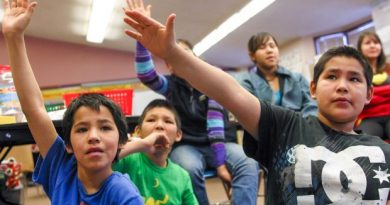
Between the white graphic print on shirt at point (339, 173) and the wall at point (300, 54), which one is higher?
the wall at point (300, 54)

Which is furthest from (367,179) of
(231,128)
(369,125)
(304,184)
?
(369,125)

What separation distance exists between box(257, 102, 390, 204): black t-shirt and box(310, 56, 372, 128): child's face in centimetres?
5

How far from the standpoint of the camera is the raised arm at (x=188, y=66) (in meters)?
0.86

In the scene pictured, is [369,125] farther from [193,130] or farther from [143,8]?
[143,8]

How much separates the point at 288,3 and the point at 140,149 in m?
5.13

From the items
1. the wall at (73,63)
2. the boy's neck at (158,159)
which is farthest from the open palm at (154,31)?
the wall at (73,63)

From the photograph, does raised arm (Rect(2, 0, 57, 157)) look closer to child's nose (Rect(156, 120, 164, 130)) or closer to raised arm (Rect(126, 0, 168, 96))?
child's nose (Rect(156, 120, 164, 130))

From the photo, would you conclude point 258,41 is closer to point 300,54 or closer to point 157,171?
point 157,171

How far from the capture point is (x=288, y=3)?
5.84 metres

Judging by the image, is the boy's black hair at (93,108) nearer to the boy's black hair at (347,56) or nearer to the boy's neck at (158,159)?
the boy's neck at (158,159)

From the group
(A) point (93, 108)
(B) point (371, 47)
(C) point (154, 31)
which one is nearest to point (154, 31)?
(C) point (154, 31)

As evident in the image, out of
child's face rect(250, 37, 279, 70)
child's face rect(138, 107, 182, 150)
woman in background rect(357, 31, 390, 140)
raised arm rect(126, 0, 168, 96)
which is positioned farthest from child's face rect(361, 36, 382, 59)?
child's face rect(138, 107, 182, 150)

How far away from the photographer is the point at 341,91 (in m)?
1.04

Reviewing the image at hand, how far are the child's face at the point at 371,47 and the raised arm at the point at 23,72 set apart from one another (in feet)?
6.94
